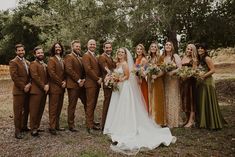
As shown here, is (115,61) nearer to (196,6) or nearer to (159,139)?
(159,139)

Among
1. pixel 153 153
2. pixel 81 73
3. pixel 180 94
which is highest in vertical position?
pixel 81 73

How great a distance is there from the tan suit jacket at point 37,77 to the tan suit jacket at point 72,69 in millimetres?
549

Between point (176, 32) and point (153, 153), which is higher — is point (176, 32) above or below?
above

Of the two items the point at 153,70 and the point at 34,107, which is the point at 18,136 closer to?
the point at 34,107

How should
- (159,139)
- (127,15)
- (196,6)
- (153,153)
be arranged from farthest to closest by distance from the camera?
(127,15) → (196,6) → (159,139) → (153,153)

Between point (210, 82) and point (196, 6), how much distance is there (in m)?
3.99

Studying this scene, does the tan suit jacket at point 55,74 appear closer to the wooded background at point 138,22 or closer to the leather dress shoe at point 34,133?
the leather dress shoe at point 34,133

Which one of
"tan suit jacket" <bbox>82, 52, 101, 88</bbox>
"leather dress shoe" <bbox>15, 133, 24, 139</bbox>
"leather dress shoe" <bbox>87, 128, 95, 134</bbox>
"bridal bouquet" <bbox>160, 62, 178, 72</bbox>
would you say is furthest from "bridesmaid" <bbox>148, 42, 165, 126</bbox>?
"leather dress shoe" <bbox>15, 133, 24, 139</bbox>

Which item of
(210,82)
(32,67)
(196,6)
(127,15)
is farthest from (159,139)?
(127,15)

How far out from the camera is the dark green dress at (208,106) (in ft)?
30.3

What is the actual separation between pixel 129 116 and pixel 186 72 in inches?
66.5

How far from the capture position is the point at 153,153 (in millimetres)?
7297

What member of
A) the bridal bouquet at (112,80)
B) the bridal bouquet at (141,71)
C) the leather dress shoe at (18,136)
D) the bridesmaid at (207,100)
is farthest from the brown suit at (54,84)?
the bridesmaid at (207,100)

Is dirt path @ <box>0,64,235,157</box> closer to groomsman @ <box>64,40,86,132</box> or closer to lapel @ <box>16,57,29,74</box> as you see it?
groomsman @ <box>64,40,86,132</box>
